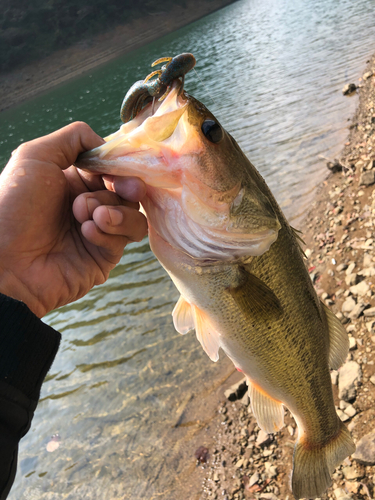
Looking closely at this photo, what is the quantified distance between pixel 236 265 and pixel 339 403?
7.62 ft

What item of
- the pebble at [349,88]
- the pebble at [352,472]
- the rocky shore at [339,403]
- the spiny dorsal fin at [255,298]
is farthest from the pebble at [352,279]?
the pebble at [349,88]

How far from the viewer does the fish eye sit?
1.78 meters

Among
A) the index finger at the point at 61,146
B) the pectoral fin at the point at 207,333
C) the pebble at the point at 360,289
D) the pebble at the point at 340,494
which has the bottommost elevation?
Answer: the pebble at the point at 340,494

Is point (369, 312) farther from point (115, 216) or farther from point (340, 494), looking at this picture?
point (115, 216)

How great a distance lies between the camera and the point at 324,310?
2.56m

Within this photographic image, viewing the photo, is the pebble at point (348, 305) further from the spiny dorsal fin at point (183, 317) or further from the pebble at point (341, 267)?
the spiny dorsal fin at point (183, 317)

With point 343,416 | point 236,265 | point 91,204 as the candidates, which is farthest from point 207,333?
point 343,416

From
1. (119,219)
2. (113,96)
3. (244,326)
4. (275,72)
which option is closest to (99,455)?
(244,326)

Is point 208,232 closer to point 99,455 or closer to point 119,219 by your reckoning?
point 119,219

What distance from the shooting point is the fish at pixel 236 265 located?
1.77 metres

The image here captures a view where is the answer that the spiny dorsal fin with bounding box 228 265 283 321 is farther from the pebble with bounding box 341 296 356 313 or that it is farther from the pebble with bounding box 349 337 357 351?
the pebble with bounding box 341 296 356 313

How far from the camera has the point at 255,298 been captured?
209 cm

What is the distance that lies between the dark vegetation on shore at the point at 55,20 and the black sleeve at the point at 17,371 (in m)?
65.0

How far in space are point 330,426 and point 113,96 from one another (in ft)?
95.4
